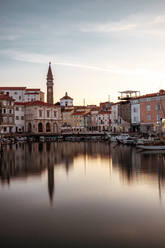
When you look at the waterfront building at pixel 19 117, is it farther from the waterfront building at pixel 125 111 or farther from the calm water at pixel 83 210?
the calm water at pixel 83 210

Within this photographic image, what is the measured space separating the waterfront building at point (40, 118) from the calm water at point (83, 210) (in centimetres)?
5763

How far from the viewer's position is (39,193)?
16203 millimetres

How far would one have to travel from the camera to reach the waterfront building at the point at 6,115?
66625 millimetres

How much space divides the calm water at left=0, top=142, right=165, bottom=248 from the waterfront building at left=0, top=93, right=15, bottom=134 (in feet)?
154

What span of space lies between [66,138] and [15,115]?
54.4ft

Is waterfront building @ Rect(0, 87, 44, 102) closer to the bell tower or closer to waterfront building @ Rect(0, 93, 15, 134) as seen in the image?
the bell tower

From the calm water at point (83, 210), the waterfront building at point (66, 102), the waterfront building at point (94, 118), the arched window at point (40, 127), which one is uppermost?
the waterfront building at point (66, 102)

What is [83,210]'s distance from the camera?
12.8 m

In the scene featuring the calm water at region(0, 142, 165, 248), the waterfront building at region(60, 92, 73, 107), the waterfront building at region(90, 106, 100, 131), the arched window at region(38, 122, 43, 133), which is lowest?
the calm water at region(0, 142, 165, 248)

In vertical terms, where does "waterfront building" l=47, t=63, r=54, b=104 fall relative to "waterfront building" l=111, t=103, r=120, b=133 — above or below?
above

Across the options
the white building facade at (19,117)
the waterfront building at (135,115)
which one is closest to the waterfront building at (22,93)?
the white building facade at (19,117)

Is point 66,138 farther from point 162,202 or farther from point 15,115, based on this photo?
point 162,202

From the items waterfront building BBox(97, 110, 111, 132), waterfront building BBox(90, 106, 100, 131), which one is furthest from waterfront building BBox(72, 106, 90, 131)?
waterfront building BBox(97, 110, 111, 132)

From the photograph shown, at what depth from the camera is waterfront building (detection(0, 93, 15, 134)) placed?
2623 inches
